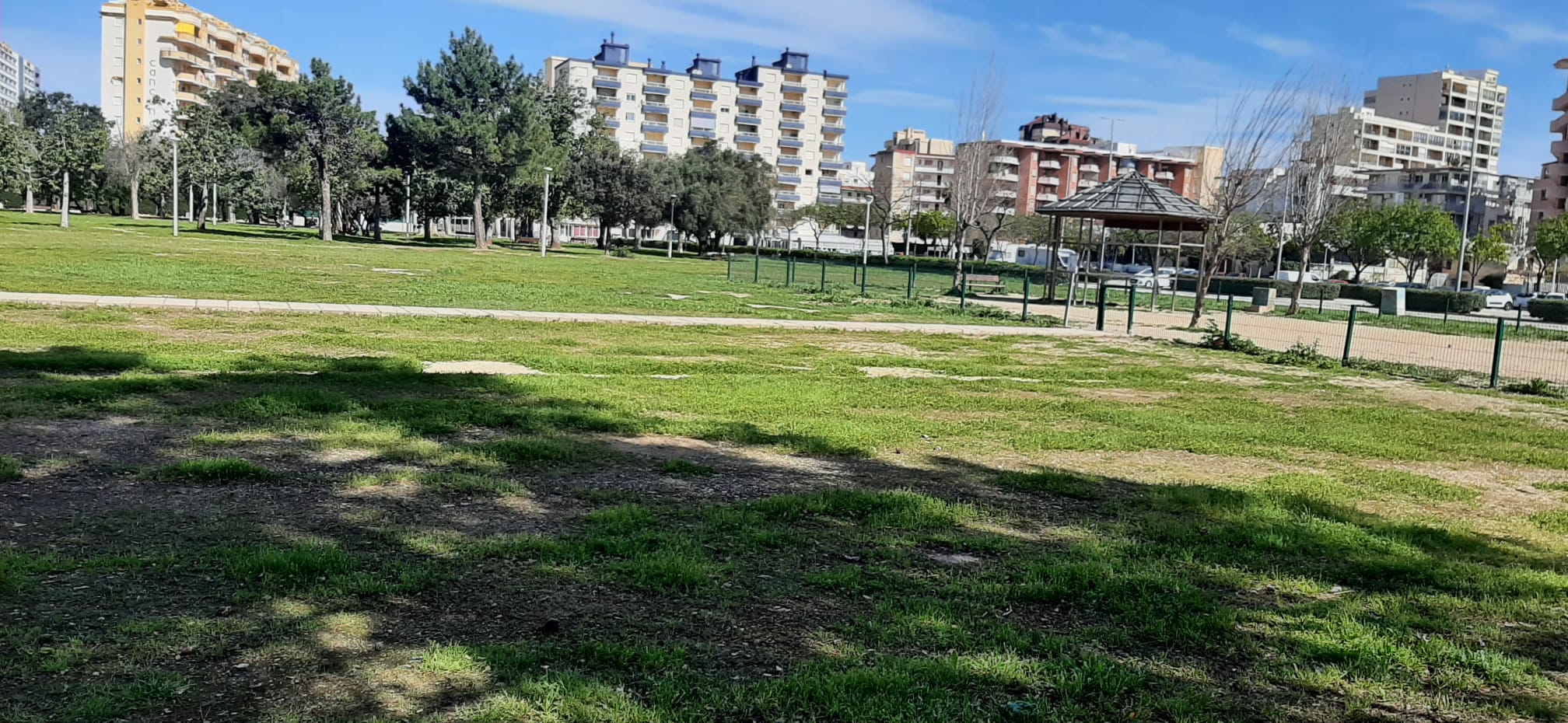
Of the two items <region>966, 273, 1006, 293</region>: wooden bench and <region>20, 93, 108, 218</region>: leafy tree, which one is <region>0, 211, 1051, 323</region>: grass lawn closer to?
<region>966, 273, 1006, 293</region>: wooden bench

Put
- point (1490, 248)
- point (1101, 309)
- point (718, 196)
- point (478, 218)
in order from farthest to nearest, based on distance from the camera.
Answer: point (718, 196) → point (1490, 248) → point (478, 218) → point (1101, 309)

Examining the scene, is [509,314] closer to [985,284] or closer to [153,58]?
[985,284]

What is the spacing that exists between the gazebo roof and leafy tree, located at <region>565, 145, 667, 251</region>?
46.1 metres

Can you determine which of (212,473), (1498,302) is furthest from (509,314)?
(1498,302)

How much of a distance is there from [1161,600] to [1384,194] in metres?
128

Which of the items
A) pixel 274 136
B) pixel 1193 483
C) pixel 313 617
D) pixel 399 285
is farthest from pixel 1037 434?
pixel 274 136

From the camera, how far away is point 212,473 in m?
5.96

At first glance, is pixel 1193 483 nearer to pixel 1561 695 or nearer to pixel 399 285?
pixel 1561 695

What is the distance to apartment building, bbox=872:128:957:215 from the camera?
130250 mm

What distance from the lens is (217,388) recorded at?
29.7 ft

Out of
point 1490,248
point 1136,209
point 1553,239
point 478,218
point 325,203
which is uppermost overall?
point 1553,239

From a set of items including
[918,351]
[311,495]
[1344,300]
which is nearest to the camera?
[311,495]

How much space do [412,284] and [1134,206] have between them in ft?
60.5

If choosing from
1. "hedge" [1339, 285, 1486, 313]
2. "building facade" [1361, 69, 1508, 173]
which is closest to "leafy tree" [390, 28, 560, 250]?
"hedge" [1339, 285, 1486, 313]
